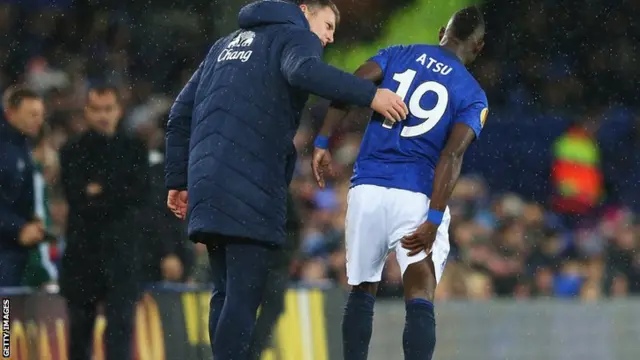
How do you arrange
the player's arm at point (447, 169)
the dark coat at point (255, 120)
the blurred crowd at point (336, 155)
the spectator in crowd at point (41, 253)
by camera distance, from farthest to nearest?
the blurred crowd at point (336, 155) → the spectator in crowd at point (41, 253) → the player's arm at point (447, 169) → the dark coat at point (255, 120)

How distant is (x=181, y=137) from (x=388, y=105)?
2.96 ft

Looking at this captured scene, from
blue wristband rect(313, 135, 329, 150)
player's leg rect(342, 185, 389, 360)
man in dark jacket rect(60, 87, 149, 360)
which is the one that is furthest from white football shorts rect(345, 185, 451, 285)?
man in dark jacket rect(60, 87, 149, 360)

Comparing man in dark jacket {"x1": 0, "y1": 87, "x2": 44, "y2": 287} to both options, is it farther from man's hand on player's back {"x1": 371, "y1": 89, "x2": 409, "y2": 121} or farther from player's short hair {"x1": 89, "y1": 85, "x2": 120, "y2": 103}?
man's hand on player's back {"x1": 371, "y1": 89, "x2": 409, "y2": 121}

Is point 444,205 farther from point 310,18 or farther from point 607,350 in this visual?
point 607,350

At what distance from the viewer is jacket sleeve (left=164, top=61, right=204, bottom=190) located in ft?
17.3

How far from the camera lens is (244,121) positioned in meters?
4.98

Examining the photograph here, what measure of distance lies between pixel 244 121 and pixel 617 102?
958 centimetres

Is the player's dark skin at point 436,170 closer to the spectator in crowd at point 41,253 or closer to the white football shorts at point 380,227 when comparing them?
Result: the white football shorts at point 380,227

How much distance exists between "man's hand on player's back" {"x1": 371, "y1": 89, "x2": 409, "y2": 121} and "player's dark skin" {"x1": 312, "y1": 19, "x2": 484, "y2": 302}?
0.46 m

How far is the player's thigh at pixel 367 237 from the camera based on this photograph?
A: 5.52 meters

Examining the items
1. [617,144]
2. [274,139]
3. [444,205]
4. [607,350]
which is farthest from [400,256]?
[617,144]

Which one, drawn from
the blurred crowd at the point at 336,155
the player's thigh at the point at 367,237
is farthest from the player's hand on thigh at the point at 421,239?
the blurred crowd at the point at 336,155

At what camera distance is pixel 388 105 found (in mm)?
4848

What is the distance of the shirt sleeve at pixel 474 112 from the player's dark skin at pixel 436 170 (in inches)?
1.1
